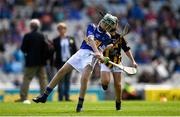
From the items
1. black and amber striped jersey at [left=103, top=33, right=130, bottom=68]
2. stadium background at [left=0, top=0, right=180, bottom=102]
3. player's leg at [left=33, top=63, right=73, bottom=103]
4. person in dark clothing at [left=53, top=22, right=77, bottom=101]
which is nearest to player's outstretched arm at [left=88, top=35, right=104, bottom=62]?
player's leg at [left=33, top=63, right=73, bottom=103]

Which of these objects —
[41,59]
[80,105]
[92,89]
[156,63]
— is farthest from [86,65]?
[156,63]

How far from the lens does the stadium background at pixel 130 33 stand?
112 feet

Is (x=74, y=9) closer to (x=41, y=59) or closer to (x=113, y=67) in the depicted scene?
(x=41, y=59)

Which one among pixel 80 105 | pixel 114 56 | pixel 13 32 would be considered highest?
pixel 13 32

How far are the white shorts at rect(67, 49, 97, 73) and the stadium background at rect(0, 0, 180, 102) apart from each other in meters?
12.9

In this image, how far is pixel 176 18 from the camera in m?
40.2

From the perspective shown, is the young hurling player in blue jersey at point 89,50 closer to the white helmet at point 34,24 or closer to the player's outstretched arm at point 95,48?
the player's outstretched arm at point 95,48

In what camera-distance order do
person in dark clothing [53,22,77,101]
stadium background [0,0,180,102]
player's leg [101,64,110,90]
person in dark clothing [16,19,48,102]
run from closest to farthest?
player's leg [101,64,110,90] < person in dark clothing [16,19,48,102] < person in dark clothing [53,22,77,101] < stadium background [0,0,180,102]

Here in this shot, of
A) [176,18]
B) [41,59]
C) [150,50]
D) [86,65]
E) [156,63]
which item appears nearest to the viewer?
[86,65]

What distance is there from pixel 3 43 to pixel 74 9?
180 inches

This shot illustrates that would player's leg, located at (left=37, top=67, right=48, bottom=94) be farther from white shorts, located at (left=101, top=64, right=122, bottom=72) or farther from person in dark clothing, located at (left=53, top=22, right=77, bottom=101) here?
white shorts, located at (left=101, top=64, right=122, bottom=72)

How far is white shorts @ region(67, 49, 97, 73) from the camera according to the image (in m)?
17.8

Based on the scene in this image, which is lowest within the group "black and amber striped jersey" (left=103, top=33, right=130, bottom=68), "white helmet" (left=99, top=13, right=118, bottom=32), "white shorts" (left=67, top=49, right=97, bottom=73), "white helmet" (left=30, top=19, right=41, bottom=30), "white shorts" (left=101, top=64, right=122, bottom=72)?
"white shorts" (left=101, top=64, right=122, bottom=72)

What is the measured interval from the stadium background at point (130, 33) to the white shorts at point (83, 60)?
1292 cm
